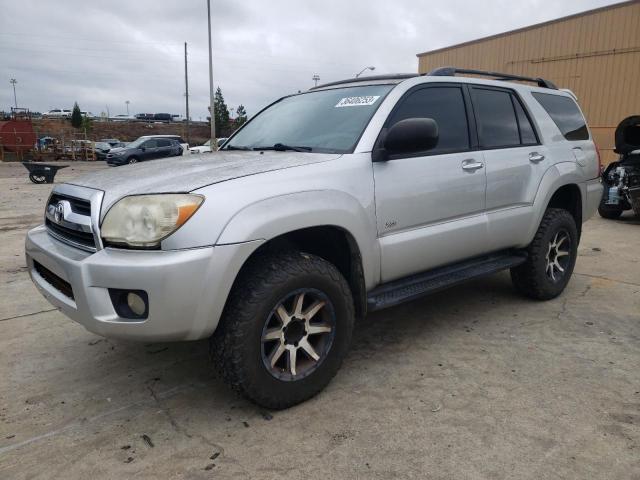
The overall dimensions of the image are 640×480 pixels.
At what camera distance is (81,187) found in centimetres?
269

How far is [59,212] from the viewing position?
270 cm

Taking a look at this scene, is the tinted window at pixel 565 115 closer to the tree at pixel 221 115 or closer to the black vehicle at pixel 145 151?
the black vehicle at pixel 145 151

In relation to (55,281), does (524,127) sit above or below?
above

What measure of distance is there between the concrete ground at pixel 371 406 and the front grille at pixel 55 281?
0.65 meters

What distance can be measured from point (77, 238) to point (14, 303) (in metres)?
2.35

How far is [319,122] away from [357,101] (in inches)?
11.0

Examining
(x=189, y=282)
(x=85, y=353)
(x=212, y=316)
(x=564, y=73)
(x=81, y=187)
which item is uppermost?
(x=564, y=73)

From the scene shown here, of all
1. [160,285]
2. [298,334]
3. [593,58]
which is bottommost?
[298,334]

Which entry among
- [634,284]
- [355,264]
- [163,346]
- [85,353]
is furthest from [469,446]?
[634,284]

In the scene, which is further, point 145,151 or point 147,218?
point 145,151

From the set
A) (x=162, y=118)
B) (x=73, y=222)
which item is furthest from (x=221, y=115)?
(x=73, y=222)

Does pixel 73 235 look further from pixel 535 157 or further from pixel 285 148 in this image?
pixel 535 157

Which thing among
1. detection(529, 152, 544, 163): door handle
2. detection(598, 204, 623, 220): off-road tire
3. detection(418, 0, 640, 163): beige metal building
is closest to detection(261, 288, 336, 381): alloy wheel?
detection(529, 152, 544, 163): door handle

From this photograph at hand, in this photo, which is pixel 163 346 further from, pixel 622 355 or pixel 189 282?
→ pixel 622 355
